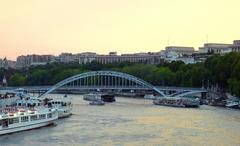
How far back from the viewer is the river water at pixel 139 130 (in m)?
25.9

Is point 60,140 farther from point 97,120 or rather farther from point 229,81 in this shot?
point 229,81

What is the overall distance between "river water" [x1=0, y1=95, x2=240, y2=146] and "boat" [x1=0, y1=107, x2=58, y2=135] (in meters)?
0.40

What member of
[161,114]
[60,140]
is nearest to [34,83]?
[161,114]

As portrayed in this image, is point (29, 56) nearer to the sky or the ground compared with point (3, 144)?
nearer to the sky

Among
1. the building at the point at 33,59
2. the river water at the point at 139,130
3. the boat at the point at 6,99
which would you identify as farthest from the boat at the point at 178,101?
the building at the point at 33,59

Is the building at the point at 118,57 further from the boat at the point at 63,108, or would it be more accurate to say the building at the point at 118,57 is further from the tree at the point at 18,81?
the boat at the point at 63,108

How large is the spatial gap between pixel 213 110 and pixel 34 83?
39248 mm

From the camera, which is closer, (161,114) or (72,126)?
(72,126)

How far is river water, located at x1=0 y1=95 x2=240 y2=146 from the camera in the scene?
25.9m

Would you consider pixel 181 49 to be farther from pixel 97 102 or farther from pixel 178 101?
pixel 178 101

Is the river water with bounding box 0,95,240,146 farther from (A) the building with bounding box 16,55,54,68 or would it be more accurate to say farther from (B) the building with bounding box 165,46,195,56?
(A) the building with bounding box 16,55,54,68

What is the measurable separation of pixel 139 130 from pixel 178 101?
1668 centimetres

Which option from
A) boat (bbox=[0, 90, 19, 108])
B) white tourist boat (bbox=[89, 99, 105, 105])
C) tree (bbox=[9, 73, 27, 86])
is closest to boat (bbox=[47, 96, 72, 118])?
boat (bbox=[0, 90, 19, 108])

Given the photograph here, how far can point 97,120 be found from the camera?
34.3 meters
